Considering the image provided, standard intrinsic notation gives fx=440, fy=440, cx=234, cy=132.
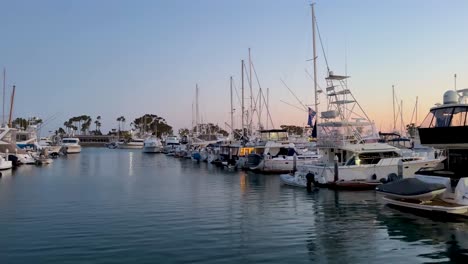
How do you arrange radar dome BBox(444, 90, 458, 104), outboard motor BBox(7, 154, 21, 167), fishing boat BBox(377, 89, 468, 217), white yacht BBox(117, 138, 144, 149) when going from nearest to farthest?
1. fishing boat BBox(377, 89, 468, 217)
2. radar dome BBox(444, 90, 458, 104)
3. outboard motor BBox(7, 154, 21, 167)
4. white yacht BBox(117, 138, 144, 149)

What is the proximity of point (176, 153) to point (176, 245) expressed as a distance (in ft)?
306

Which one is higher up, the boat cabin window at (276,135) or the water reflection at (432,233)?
the boat cabin window at (276,135)

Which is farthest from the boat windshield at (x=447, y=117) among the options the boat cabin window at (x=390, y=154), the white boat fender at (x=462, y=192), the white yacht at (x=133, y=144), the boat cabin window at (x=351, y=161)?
the white yacht at (x=133, y=144)

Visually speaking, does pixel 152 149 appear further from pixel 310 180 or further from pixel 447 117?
pixel 447 117

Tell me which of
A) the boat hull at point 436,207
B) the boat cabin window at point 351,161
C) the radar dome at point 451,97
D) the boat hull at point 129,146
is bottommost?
the boat hull at point 436,207

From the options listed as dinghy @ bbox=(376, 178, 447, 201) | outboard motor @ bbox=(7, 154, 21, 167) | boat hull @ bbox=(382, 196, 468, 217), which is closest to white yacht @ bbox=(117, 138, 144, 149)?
outboard motor @ bbox=(7, 154, 21, 167)

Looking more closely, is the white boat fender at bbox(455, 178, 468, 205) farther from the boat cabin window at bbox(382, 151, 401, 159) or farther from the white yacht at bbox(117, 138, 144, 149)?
the white yacht at bbox(117, 138, 144, 149)

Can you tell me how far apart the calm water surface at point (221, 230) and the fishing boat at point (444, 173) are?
0.82 m

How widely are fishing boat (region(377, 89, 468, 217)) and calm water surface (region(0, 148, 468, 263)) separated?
0.82 m

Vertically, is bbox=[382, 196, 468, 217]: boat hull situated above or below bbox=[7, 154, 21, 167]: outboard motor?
below

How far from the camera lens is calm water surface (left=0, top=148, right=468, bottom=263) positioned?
46.1ft

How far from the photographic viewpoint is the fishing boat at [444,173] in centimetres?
2000

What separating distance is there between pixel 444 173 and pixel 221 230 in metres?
11.7

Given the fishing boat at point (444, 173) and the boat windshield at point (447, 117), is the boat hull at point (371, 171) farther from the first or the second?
the boat windshield at point (447, 117)
